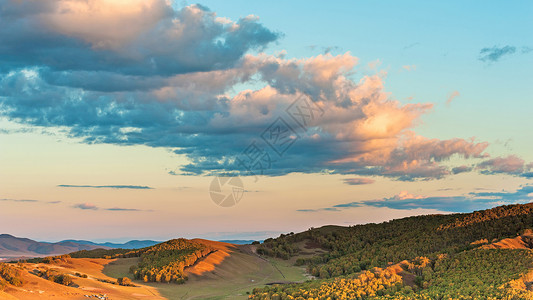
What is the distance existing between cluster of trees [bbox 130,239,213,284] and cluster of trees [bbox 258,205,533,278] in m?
14.1

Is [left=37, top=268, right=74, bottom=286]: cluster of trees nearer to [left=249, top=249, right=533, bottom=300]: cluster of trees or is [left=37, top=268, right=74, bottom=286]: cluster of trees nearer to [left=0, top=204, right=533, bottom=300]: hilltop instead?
[left=0, top=204, right=533, bottom=300]: hilltop

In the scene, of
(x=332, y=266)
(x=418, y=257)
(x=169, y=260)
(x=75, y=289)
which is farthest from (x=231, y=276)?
(x=75, y=289)

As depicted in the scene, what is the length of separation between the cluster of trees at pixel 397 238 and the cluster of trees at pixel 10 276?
37552 millimetres

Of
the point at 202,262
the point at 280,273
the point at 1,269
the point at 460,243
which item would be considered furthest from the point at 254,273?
the point at 1,269

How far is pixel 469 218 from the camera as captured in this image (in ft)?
289

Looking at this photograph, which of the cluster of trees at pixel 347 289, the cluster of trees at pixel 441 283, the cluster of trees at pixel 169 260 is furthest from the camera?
the cluster of trees at pixel 169 260

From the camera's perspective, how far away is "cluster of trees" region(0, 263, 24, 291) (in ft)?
124

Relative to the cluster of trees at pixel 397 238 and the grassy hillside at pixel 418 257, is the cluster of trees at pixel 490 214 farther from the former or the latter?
the grassy hillside at pixel 418 257

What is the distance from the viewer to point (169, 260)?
65.3m

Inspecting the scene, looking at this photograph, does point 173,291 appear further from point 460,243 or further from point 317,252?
point 460,243

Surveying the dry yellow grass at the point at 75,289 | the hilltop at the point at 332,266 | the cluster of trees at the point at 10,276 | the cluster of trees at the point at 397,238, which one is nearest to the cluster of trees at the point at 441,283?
the hilltop at the point at 332,266

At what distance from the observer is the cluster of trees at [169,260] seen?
192 feet

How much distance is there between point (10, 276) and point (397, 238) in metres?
59.7

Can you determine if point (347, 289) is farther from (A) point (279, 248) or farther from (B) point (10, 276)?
(A) point (279, 248)
